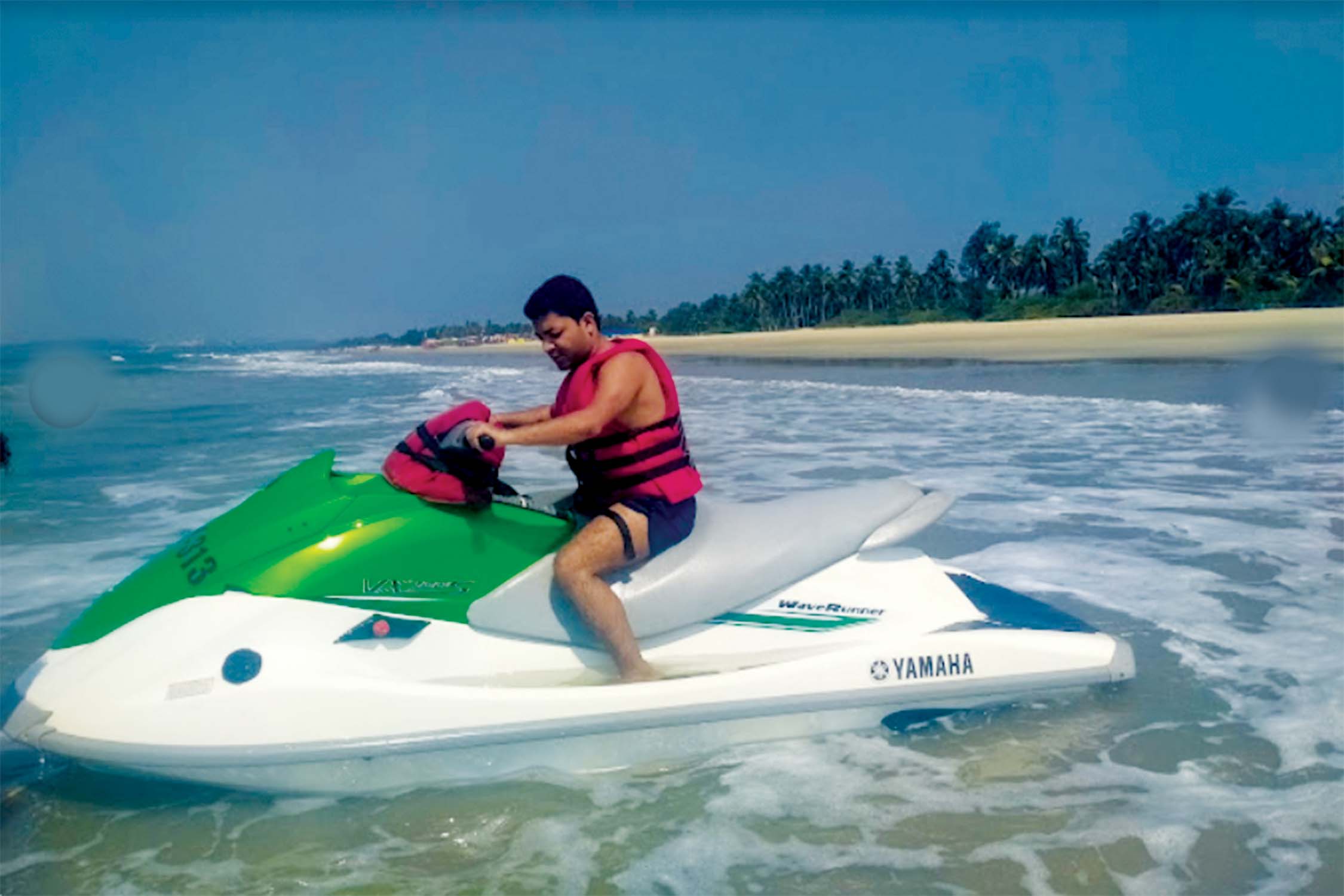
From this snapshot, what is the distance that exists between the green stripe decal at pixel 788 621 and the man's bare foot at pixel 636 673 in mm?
322

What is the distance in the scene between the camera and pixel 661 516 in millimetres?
3357

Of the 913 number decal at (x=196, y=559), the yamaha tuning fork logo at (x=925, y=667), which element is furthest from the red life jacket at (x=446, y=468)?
the yamaha tuning fork logo at (x=925, y=667)

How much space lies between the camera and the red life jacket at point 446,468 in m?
3.27

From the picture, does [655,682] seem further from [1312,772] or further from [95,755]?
[1312,772]

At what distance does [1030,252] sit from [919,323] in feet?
39.0

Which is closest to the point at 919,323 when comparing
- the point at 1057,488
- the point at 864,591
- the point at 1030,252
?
the point at 1030,252

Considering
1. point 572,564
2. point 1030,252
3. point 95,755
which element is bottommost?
point 95,755

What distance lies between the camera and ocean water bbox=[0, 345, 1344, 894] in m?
2.80

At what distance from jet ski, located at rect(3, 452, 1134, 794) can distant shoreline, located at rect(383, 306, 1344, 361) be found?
18709 millimetres

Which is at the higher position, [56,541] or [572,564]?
[572,564]

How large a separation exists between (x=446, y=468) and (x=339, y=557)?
1.39ft

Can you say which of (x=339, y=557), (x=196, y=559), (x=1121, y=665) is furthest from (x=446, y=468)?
(x=1121, y=665)

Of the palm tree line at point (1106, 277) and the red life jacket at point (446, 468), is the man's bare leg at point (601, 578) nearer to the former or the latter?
the red life jacket at point (446, 468)

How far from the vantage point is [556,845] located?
2943 millimetres
